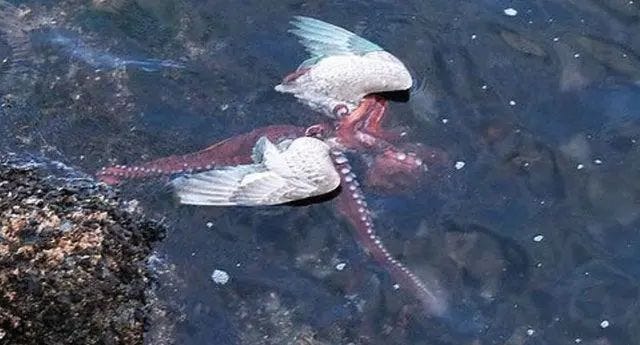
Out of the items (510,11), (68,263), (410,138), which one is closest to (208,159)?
(410,138)

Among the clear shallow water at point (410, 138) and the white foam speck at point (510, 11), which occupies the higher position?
the white foam speck at point (510, 11)

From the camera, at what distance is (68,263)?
382 cm

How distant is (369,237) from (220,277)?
0.69 meters

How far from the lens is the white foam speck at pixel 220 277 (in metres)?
4.31

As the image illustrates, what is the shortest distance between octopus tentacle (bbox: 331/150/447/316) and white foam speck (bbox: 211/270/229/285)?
0.62 metres

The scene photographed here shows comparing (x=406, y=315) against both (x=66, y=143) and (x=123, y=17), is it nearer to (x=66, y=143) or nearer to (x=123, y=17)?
(x=66, y=143)

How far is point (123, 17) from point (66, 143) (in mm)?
1037

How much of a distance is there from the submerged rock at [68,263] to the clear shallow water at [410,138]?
17cm

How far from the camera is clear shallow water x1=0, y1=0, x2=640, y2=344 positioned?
4.24 meters

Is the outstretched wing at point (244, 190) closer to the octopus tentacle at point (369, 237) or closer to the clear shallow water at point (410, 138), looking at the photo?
the clear shallow water at point (410, 138)

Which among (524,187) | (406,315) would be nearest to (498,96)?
(524,187)

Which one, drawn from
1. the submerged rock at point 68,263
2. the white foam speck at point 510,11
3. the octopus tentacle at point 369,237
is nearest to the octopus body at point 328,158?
the octopus tentacle at point 369,237

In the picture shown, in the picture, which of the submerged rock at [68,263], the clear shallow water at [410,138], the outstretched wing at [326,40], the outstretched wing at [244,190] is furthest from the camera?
the outstretched wing at [326,40]

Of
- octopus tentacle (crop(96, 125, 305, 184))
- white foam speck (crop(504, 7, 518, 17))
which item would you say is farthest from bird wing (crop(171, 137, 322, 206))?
white foam speck (crop(504, 7, 518, 17))
